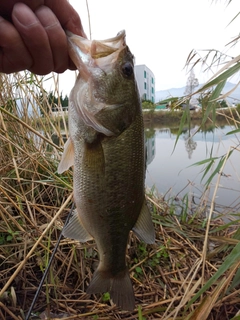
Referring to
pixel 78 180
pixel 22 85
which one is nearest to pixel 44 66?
pixel 78 180

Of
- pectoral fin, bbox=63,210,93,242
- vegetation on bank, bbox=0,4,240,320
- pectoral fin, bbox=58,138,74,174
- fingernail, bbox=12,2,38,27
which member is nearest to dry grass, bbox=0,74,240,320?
vegetation on bank, bbox=0,4,240,320

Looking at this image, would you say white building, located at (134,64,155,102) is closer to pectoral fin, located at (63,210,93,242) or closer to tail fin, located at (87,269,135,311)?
pectoral fin, located at (63,210,93,242)

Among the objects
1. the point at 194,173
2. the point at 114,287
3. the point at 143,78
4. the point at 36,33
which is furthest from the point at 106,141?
the point at 143,78

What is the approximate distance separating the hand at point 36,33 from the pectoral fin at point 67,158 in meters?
0.32

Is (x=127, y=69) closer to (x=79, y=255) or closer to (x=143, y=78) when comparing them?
(x=79, y=255)

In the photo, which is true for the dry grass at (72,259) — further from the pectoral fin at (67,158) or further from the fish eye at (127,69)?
the fish eye at (127,69)

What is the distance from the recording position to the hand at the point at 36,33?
0.98m

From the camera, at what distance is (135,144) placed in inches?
49.3

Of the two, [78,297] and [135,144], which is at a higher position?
[135,144]

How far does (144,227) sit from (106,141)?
16.1 inches

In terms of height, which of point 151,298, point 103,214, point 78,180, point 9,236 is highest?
point 78,180

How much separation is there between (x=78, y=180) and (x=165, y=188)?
3.06 metres

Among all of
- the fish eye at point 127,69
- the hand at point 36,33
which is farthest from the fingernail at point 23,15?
the fish eye at point 127,69

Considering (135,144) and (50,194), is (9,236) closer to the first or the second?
(50,194)
